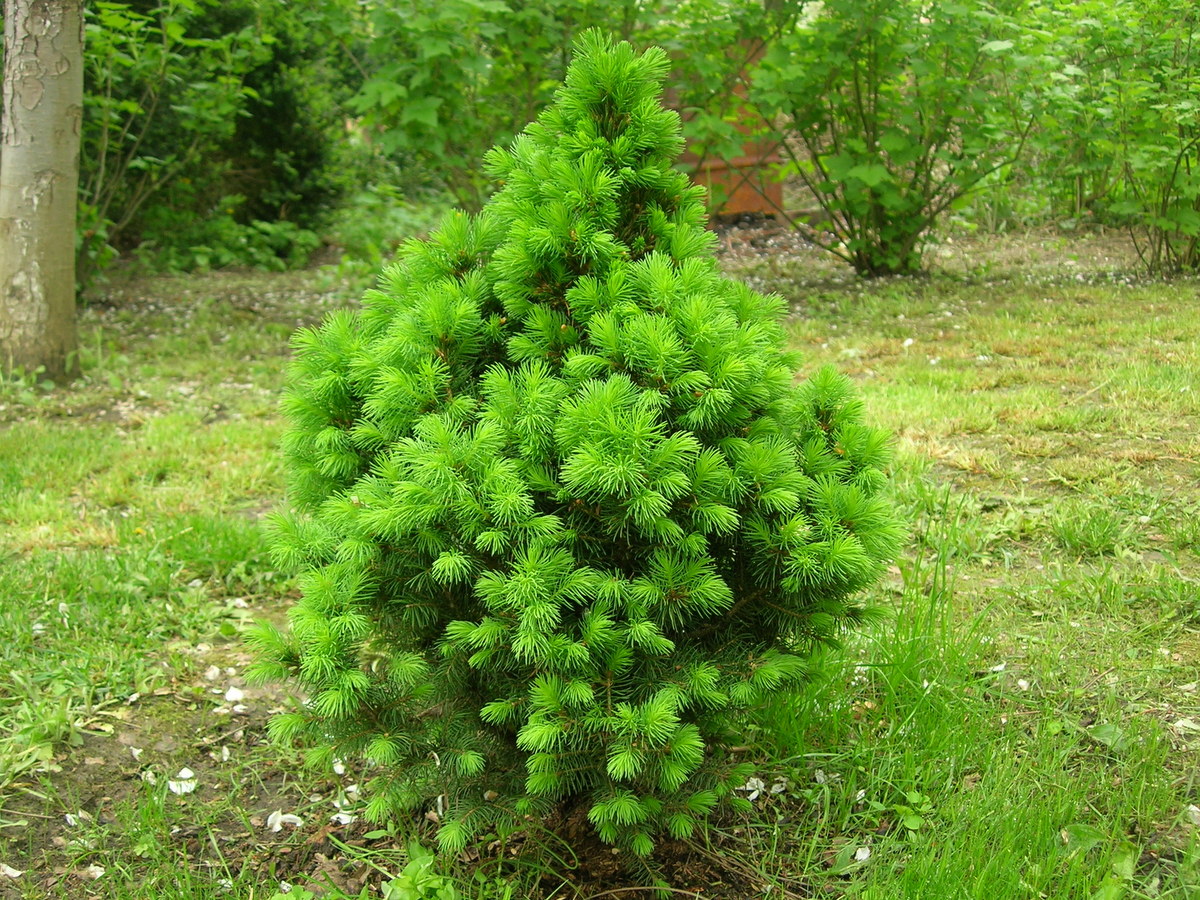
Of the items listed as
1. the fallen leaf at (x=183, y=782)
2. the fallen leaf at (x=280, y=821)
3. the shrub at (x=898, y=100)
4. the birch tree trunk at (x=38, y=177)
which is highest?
the shrub at (x=898, y=100)

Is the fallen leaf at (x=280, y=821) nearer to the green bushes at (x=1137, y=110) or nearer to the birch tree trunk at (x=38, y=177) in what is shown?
the birch tree trunk at (x=38, y=177)

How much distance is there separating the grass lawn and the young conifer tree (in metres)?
0.33

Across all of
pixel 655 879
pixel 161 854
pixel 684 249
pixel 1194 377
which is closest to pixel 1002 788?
pixel 655 879


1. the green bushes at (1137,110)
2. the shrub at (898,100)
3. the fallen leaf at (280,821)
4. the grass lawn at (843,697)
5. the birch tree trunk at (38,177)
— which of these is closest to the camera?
the grass lawn at (843,697)

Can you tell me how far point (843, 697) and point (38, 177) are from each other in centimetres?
544

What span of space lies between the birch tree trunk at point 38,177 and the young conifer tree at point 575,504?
4.51m

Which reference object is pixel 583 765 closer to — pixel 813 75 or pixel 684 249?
pixel 684 249

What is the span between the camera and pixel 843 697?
2713mm

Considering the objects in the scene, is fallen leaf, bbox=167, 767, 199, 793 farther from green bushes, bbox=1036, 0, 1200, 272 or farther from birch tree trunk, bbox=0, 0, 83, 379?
green bushes, bbox=1036, 0, 1200, 272

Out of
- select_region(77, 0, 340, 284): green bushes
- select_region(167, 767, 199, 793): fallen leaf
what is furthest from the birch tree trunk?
select_region(167, 767, 199, 793): fallen leaf

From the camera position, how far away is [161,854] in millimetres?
2488

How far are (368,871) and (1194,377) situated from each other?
4430 millimetres

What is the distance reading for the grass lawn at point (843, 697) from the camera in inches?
91.9

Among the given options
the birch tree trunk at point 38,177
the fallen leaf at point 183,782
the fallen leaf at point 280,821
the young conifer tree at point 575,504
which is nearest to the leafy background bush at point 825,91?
the birch tree trunk at point 38,177
